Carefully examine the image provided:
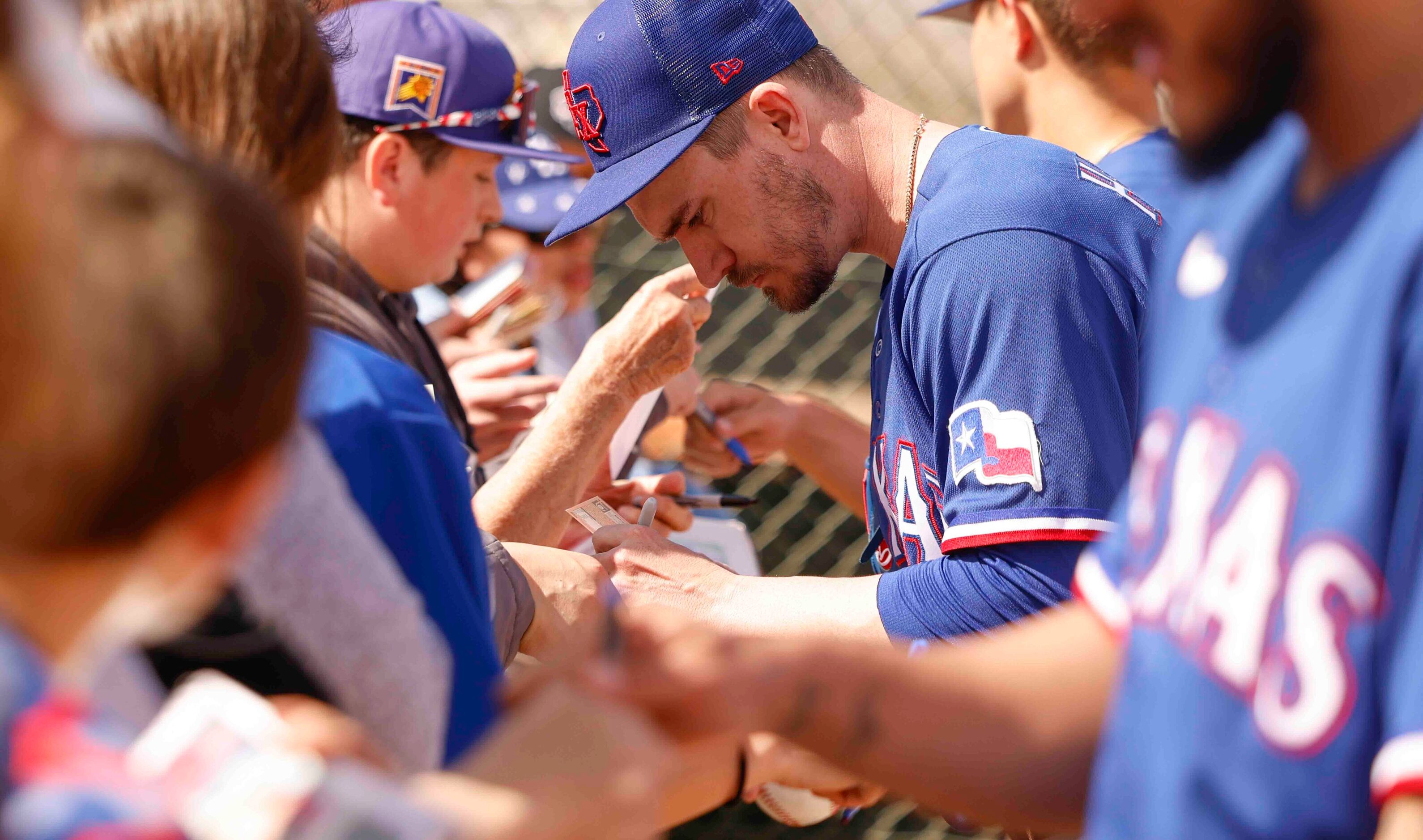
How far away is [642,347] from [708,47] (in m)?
0.61

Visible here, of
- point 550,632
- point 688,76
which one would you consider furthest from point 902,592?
point 688,76

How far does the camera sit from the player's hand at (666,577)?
213cm

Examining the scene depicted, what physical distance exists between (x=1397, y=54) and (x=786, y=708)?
2.40 feet

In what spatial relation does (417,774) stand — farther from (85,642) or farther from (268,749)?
→ (85,642)

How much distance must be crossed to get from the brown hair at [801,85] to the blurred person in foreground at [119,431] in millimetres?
1663

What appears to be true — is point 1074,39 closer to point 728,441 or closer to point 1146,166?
point 1146,166

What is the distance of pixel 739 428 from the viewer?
297 cm

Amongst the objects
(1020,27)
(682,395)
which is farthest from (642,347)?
(1020,27)

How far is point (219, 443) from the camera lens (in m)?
0.68

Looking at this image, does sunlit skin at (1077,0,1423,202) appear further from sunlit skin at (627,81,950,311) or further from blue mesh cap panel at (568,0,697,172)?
blue mesh cap panel at (568,0,697,172)

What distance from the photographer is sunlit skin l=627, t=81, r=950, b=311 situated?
2.31 meters

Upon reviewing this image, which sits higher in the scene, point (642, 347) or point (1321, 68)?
point (1321, 68)

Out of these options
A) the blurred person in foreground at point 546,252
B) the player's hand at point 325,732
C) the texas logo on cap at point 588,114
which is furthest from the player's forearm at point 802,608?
the blurred person in foreground at point 546,252

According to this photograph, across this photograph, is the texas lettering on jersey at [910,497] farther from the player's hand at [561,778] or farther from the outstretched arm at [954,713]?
the player's hand at [561,778]
